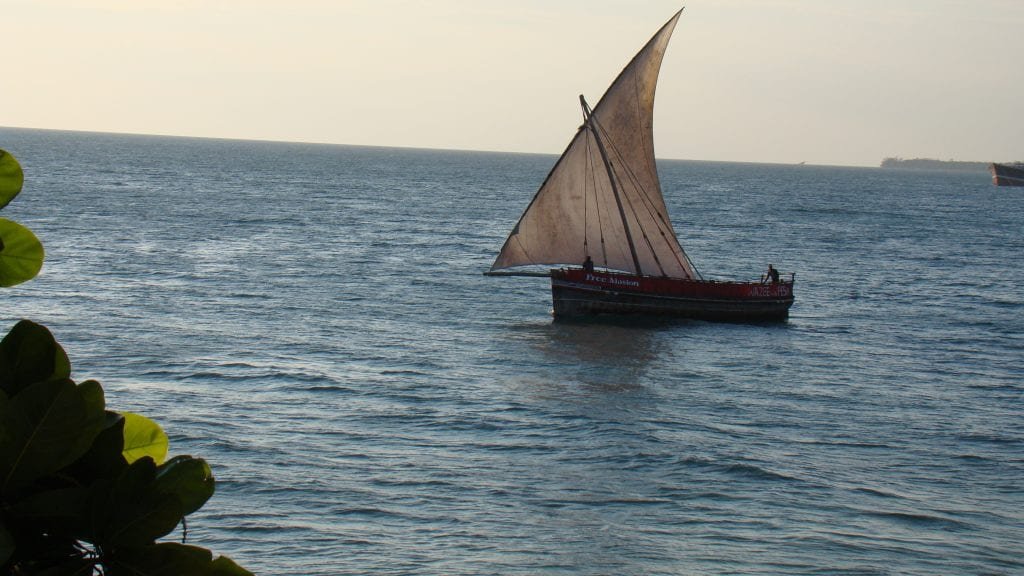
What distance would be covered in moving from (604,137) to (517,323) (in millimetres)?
8528

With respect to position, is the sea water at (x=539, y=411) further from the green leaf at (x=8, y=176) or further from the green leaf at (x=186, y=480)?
the green leaf at (x=8, y=176)

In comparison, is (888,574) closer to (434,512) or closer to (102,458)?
(434,512)

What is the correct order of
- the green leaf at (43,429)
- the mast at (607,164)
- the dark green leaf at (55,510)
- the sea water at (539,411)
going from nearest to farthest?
1. the green leaf at (43,429)
2. the dark green leaf at (55,510)
3. the sea water at (539,411)
4. the mast at (607,164)

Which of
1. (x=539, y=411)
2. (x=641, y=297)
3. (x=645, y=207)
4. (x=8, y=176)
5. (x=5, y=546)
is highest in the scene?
(x=8, y=176)

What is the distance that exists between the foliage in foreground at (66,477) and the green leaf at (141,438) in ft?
0.13

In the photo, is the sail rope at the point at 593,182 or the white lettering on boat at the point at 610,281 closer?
the sail rope at the point at 593,182

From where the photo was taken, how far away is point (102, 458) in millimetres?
1892

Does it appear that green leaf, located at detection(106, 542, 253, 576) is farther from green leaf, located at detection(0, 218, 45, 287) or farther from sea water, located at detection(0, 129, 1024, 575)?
sea water, located at detection(0, 129, 1024, 575)

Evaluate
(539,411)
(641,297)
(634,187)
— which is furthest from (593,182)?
(539,411)

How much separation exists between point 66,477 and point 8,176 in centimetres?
51

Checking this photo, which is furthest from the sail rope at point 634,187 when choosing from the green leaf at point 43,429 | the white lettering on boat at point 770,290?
the green leaf at point 43,429

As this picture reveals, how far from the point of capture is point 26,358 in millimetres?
1791

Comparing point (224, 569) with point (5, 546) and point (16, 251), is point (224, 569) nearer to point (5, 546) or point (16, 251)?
point (5, 546)

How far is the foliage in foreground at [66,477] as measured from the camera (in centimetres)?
173
